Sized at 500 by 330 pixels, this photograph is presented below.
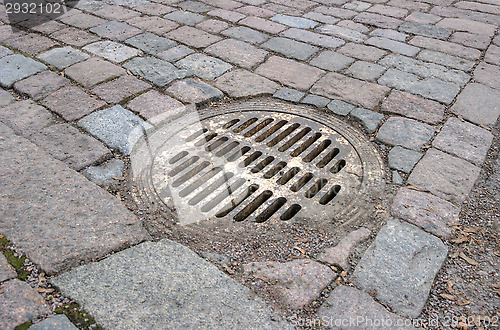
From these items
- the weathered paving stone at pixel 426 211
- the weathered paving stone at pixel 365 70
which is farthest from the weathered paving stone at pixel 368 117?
the weathered paving stone at pixel 426 211

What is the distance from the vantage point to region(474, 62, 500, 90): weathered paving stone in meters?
3.18

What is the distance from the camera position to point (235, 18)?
4.22 meters

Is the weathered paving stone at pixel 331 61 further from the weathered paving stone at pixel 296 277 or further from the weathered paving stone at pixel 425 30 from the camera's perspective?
the weathered paving stone at pixel 296 277

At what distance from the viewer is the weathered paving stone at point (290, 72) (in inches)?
124

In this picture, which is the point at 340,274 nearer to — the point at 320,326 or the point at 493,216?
the point at 320,326

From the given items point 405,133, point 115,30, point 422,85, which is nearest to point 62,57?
point 115,30

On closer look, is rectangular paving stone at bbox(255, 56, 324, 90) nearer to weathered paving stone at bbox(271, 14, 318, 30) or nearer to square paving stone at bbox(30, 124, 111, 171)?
weathered paving stone at bbox(271, 14, 318, 30)

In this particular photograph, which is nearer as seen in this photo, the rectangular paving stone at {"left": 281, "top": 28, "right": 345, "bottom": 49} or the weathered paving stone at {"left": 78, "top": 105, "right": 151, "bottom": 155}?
the weathered paving stone at {"left": 78, "top": 105, "right": 151, "bottom": 155}

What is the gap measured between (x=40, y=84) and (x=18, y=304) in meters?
2.06

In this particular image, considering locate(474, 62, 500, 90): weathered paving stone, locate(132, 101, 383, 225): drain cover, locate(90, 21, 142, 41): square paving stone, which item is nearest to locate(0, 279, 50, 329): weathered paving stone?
locate(132, 101, 383, 225): drain cover

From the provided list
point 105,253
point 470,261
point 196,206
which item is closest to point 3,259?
point 105,253

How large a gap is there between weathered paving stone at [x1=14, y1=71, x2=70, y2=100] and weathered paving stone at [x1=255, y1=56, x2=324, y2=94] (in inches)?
62.1

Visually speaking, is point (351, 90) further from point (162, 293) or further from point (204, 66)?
point (162, 293)

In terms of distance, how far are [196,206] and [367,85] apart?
69.8 inches
